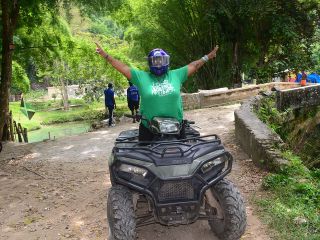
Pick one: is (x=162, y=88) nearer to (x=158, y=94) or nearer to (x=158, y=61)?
(x=158, y=94)

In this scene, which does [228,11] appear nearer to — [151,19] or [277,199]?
[151,19]

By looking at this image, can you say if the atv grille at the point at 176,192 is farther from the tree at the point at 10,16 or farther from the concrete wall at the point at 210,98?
the concrete wall at the point at 210,98

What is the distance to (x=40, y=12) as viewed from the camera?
12.3 m

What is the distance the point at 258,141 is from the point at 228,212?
9.81 ft

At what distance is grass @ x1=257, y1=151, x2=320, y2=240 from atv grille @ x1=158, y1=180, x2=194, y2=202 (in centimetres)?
123

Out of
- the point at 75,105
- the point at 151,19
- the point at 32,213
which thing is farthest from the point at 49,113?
the point at 32,213

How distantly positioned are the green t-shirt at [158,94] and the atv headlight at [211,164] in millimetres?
757

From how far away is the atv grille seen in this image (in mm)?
3727

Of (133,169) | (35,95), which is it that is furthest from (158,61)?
(35,95)

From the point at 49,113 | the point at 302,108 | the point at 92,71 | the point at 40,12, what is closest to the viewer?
the point at 40,12

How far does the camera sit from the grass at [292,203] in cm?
441

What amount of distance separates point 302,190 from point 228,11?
15302 millimetres

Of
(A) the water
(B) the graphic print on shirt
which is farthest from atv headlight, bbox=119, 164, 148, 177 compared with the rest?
(A) the water

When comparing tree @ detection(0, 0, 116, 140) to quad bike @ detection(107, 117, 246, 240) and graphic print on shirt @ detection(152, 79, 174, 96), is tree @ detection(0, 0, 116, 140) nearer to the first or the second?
graphic print on shirt @ detection(152, 79, 174, 96)
